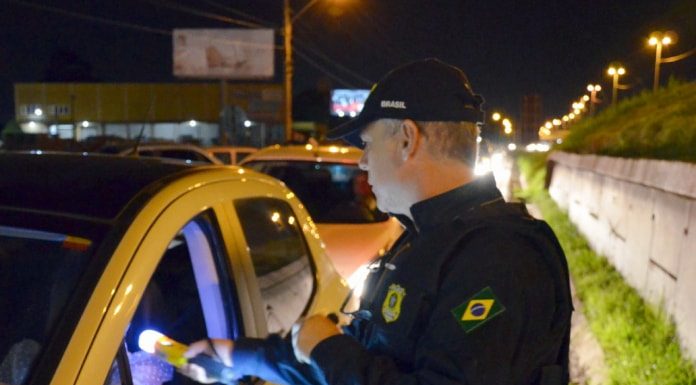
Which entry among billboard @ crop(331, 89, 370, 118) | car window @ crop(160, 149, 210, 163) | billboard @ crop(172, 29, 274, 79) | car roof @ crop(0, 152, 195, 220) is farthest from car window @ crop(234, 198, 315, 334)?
billboard @ crop(331, 89, 370, 118)

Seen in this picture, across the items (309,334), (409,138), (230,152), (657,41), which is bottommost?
(230,152)

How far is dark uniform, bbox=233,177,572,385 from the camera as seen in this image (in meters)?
1.56

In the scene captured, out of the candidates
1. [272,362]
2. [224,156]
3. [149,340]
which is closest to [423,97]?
[272,362]

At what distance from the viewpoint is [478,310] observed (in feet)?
5.15

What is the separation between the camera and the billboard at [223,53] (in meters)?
40.9

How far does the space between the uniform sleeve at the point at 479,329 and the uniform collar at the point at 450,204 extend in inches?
5.7

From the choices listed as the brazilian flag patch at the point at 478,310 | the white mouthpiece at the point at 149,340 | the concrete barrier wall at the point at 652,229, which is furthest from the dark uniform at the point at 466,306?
the concrete barrier wall at the point at 652,229

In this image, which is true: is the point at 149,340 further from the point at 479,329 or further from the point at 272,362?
the point at 479,329

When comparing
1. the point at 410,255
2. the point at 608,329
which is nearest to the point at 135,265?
the point at 410,255

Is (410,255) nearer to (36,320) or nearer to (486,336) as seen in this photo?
(486,336)

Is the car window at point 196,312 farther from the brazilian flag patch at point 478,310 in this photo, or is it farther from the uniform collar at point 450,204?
the brazilian flag patch at point 478,310

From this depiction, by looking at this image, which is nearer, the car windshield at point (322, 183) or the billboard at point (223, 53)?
the car windshield at point (322, 183)

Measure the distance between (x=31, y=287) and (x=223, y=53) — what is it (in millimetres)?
40200

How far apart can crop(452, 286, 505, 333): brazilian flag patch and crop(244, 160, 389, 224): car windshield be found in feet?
18.2
